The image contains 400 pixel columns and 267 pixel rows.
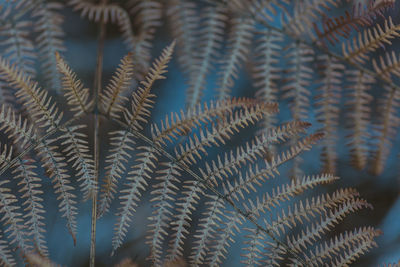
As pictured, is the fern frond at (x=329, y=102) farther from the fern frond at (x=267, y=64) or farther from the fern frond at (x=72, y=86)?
the fern frond at (x=72, y=86)

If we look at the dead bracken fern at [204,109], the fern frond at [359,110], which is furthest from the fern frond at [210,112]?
the fern frond at [359,110]

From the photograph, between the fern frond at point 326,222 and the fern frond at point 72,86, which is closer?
the fern frond at point 72,86

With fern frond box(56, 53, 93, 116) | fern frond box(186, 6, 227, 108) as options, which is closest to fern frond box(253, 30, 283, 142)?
fern frond box(186, 6, 227, 108)

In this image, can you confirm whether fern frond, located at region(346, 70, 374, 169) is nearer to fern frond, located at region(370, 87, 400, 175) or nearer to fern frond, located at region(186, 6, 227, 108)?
fern frond, located at region(370, 87, 400, 175)

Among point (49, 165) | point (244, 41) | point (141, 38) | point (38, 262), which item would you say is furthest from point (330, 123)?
point (38, 262)

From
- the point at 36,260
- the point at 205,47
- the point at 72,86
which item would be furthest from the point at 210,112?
the point at 36,260

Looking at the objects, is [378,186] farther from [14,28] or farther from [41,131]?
[14,28]

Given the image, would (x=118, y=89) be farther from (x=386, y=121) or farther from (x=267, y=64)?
(x=386, y=121)
